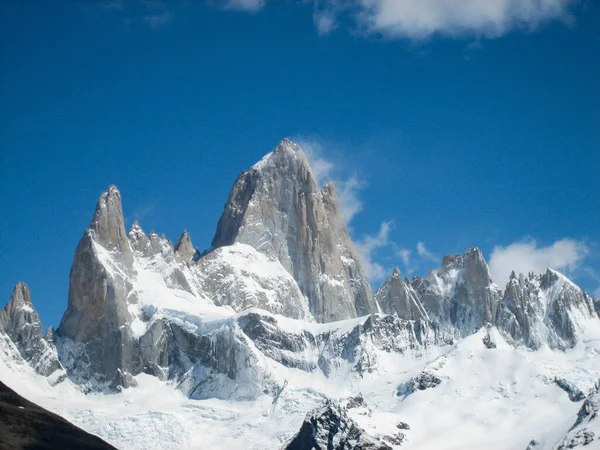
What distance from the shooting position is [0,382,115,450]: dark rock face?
176250 mm

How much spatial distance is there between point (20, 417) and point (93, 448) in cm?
1124

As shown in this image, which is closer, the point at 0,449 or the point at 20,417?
the point at 0,449

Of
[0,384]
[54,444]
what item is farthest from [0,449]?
[0,384]

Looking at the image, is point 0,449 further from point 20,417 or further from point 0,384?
point 0,384

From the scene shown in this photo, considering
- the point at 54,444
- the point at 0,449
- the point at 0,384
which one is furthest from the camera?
the point at 0,384

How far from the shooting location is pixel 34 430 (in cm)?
18212

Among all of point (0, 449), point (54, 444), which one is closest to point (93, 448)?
point (54, 444)

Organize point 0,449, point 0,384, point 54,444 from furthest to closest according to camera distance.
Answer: point 0,384 → point 54,444 → point 0,449

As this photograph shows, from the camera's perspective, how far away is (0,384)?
19938cm

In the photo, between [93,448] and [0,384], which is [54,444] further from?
[0,384]

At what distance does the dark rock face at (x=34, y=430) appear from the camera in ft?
578

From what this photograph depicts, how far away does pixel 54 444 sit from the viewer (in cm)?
18012

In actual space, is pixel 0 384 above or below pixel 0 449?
above

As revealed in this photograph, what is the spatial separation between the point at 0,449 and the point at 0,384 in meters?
33.3
